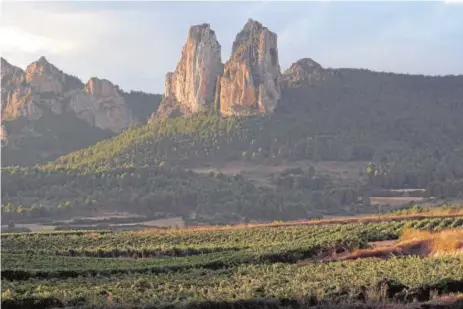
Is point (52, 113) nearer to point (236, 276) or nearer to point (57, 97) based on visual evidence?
point (57, 97)

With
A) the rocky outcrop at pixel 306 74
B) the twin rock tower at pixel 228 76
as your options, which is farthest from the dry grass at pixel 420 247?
the rocky outcrop at pixel 306 74

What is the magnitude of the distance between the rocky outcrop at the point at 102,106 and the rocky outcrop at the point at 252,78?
30384 millimetres

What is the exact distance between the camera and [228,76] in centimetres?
13112

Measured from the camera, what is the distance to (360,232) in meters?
39.6

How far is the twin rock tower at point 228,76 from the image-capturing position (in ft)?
418

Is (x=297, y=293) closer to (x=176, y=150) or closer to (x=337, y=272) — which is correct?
(x=337, y=272)

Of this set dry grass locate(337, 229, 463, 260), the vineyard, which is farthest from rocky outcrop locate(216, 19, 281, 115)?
dry grass locate(337, 229, 463, 260)

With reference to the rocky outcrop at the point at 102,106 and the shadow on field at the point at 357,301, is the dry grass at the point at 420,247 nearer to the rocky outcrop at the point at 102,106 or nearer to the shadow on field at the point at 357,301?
the shadow on field at the point at 357,301

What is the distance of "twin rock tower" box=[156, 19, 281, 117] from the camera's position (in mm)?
127375

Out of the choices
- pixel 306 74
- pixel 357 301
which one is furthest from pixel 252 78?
pixel 357 301

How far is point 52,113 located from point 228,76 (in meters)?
33.8

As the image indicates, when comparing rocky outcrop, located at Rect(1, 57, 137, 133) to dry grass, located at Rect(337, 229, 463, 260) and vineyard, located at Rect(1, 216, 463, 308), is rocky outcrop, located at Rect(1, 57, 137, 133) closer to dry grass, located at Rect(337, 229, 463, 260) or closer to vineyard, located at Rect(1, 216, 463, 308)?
vineyard, located at Rect(1, 216, 463, 308)

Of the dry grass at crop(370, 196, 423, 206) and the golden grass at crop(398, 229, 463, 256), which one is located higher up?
the golden grass at crop(398, 229, 463, 256)

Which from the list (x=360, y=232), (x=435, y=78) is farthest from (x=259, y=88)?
(x=360, y=232)
